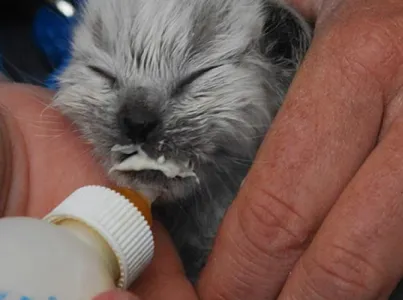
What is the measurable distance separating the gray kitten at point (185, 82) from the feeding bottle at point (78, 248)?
0.07 m

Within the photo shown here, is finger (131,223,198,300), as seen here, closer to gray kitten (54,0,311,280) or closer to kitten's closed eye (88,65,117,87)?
gray kitten (54,0,311,280)

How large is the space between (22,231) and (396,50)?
1.21 ft

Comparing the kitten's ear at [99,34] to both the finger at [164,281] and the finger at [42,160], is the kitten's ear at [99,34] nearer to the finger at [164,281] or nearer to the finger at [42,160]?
the finger at [42,160]

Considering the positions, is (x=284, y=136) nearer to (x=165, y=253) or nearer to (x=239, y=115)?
(x=239, y=115)

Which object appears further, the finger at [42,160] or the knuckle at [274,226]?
the finger at [42,160]

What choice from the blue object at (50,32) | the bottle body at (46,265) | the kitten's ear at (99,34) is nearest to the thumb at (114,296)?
the bottle body at (46,265)

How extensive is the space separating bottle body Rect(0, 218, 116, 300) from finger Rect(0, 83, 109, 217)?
0.61 ft

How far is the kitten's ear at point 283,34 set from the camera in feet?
2.32

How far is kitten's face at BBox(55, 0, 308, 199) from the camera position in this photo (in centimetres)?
66

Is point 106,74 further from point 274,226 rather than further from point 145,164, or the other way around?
point 274,226

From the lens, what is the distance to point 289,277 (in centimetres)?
63

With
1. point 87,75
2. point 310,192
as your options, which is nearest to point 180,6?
point 87,75

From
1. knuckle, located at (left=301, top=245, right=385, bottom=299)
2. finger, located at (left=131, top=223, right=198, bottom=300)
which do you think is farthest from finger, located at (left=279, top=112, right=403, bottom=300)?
finger, located at (left=131, top=223, right=198, bottom=300)

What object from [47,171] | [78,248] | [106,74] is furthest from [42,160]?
[78,248]
